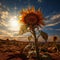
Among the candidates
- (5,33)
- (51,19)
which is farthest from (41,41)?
(5,33)

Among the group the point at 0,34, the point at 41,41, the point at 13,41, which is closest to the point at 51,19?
the point at 41,41

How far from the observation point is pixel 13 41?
7.59 feet

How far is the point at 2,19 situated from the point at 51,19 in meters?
0.77

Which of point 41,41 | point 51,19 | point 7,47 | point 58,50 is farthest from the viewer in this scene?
point 7,47

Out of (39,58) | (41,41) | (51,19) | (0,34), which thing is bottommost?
(39,58)

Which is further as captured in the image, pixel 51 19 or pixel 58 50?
pixel 51 19

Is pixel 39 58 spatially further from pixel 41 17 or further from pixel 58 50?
pixel 58 50

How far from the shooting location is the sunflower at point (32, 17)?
1506mm

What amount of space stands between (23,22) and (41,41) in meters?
0.57

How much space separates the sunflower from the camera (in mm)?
1506

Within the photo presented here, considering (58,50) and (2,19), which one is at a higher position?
(2,19)

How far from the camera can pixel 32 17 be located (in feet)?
5.01

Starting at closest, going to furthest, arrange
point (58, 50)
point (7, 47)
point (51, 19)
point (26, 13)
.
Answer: point (26, 13)
point (58, 50)
point (51, 19)
point (7, 47)

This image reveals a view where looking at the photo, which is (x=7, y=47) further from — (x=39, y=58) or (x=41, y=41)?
(x=39, y=58)
